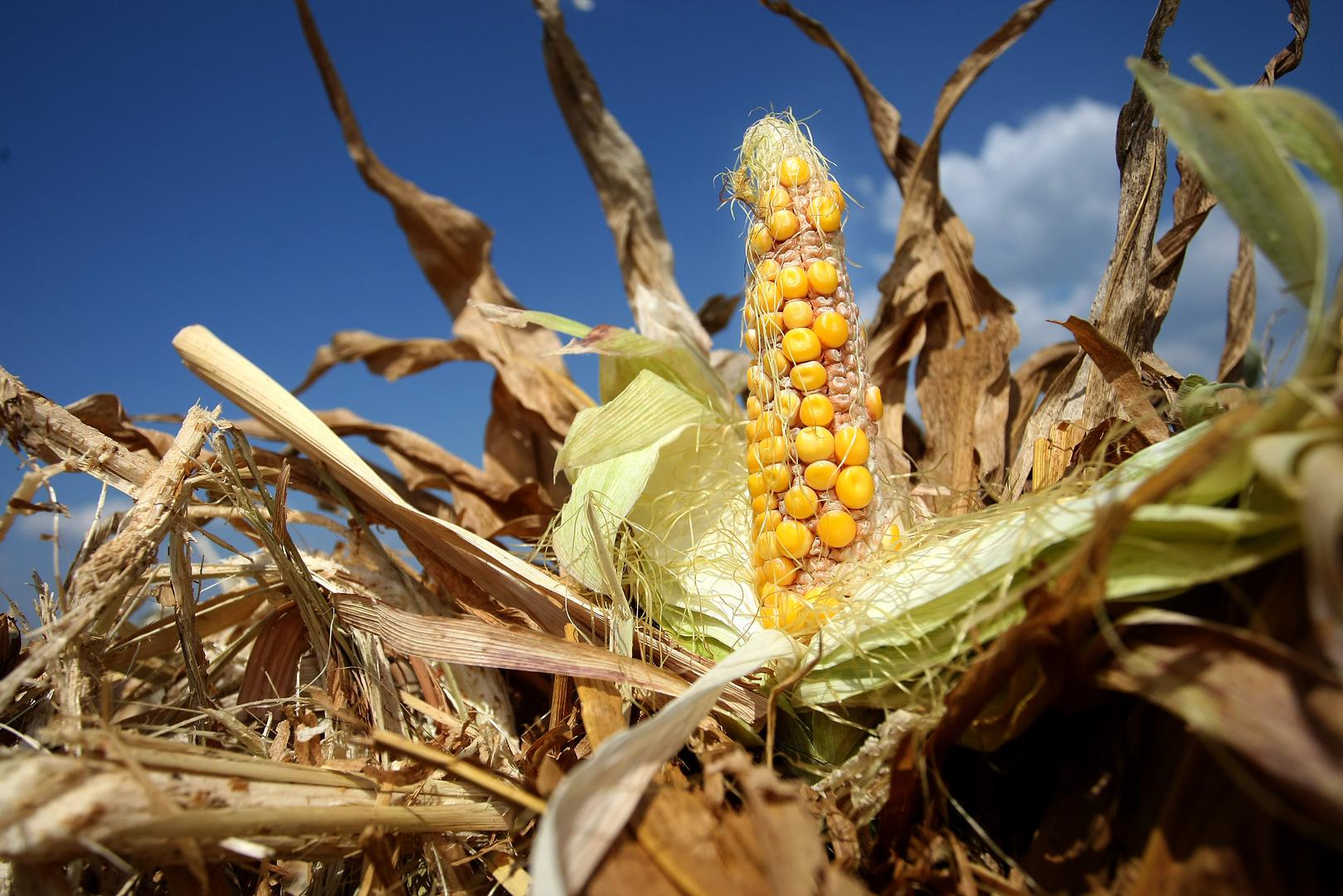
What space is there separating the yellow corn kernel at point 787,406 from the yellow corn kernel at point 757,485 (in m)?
0.11

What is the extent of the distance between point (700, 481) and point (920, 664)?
31.8 inches

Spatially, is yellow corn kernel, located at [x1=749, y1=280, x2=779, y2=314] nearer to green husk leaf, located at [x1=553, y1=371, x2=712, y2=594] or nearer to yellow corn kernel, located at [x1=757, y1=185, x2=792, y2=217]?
yellow corn kernel, located at [x1=757, y1=185, x2=792, y2=217]

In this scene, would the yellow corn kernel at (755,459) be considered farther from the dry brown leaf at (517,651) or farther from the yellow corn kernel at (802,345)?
the dry brown leaf at (517,651)

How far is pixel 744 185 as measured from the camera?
1.66 meters

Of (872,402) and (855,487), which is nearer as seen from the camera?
(855,487)

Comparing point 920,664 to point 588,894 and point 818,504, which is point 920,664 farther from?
point 588,894

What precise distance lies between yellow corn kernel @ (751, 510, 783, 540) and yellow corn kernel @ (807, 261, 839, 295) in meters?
0.43

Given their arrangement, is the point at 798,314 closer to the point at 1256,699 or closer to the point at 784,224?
the point at 784,224

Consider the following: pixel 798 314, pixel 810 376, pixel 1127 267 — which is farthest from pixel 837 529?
pixel 1127 267

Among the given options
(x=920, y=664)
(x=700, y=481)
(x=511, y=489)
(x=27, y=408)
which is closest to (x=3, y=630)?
(x=27, y=408)

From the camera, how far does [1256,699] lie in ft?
2.27

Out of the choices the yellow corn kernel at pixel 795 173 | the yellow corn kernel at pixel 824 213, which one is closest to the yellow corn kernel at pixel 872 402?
the yellow corn kernel at pixel 824 213

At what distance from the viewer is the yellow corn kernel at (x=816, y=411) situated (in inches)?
55.8

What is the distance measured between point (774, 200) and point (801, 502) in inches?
23.6
